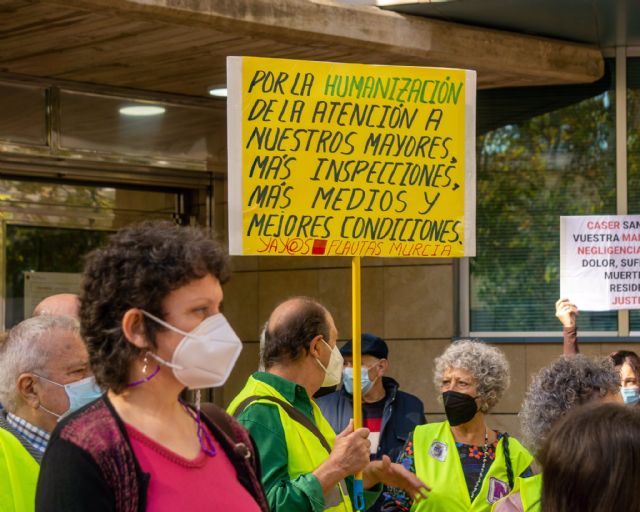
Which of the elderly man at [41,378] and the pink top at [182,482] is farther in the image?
the elderly man at [41,378]

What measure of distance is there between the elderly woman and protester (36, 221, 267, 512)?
9.08ft

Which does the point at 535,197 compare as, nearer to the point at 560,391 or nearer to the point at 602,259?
the point at 602,259

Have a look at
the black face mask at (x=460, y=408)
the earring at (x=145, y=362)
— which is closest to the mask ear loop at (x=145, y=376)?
the earring at (x=145, y=362)

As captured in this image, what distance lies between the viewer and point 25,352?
13.4 ft

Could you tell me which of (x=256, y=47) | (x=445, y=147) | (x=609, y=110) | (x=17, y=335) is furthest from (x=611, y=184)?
(x=17, y=335)

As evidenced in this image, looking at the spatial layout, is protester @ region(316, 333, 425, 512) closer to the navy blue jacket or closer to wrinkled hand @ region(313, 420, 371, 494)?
the navy blue jacket

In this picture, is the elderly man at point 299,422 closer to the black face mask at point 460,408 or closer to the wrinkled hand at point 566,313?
the black face mask at point 460,408

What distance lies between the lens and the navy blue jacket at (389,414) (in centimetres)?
766

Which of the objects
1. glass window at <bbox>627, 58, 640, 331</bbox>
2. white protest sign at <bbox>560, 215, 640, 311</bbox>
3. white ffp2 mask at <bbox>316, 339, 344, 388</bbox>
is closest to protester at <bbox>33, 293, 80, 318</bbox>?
white ffp2 mask at <bbox>316, 339, 344, 388</bbox>

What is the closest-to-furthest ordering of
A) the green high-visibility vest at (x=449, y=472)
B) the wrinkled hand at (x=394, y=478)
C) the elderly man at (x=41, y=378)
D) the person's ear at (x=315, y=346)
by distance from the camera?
the elderly man at (x=41, y=378)
the person's ear at (x=315, y=346)
the wrinkled hand at (x=394, y=478)
the green high-visibility vest at (x=449, y=472)

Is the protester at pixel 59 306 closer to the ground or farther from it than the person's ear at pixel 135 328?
closer to the ground

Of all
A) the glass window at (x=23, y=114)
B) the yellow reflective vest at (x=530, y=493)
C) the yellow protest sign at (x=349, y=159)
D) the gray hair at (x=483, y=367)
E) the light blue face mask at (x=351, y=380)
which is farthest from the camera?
the glass window at (x=23, y=114)

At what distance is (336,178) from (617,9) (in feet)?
15.3

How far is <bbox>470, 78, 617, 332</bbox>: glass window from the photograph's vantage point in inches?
396
